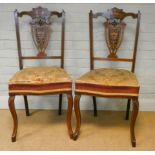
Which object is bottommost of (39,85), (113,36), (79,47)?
(39,85)

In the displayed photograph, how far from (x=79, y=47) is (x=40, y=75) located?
1.80 ft

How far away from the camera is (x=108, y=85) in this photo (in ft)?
6.48

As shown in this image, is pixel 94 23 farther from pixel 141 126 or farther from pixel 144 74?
pixel 141 126

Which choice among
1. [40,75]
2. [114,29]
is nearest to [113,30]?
[114,29]

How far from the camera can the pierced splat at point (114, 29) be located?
7.39 feet

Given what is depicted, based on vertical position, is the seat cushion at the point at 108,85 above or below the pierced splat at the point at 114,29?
below

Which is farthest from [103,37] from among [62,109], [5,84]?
[5,84]

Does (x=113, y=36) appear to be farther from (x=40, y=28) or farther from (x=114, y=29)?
(x=40, y=28)

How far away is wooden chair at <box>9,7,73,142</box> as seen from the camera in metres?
2.01

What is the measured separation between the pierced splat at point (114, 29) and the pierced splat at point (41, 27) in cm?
48

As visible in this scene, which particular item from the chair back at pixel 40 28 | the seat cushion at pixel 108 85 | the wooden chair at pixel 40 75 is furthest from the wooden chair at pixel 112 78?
the chair back at pixel 40 28

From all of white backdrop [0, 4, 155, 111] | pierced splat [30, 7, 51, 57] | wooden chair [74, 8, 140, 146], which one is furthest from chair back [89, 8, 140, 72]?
pierced splat [30, 7, 51, 57]

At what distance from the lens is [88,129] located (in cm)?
232

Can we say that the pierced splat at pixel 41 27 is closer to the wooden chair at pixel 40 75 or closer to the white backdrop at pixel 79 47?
the wooden chair at pixel 40 75
